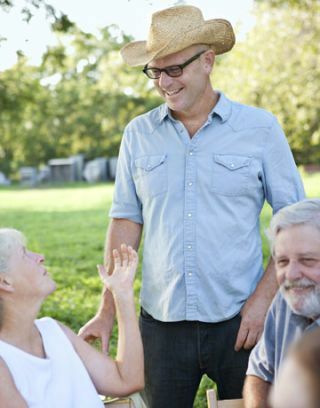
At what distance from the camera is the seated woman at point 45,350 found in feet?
8.11

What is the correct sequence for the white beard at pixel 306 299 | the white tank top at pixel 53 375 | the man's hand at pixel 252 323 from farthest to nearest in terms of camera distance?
1. the man's hand at pixel 252 323
2. the white tank top at pixel 53 375
3. the white beard at pixel 306 299

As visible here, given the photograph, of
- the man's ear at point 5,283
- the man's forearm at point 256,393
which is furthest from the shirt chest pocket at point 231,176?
the man's ear at point 5,283

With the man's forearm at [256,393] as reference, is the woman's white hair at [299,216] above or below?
above

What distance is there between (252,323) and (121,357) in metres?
0.50

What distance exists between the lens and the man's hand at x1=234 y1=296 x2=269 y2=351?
110 inches

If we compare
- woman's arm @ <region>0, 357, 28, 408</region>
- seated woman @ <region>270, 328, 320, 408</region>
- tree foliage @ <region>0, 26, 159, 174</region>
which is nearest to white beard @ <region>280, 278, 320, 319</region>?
woman's arm @ <region>0, 357, 28, 408</region>

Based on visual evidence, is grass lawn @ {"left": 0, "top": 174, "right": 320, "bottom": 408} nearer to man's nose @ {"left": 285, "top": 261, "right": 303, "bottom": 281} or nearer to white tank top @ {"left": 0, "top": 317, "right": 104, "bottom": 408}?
white tank top @ {"left": 0, "top": 317, "right": 104, "bottom": 408}

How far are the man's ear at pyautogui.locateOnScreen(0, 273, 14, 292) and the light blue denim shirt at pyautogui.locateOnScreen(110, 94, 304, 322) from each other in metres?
0.66

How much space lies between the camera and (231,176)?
2.83 m

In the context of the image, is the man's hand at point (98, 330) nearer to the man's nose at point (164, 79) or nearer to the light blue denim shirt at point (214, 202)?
the light blue denim shirt at point (214, 202)

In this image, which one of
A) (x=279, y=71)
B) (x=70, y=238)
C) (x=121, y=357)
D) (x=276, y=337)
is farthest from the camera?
(x=279, y=71)

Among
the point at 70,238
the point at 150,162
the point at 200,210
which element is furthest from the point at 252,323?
the point at 70,238

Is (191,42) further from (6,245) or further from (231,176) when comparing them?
(6,245)

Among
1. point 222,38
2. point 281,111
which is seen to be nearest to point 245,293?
point 222,38
